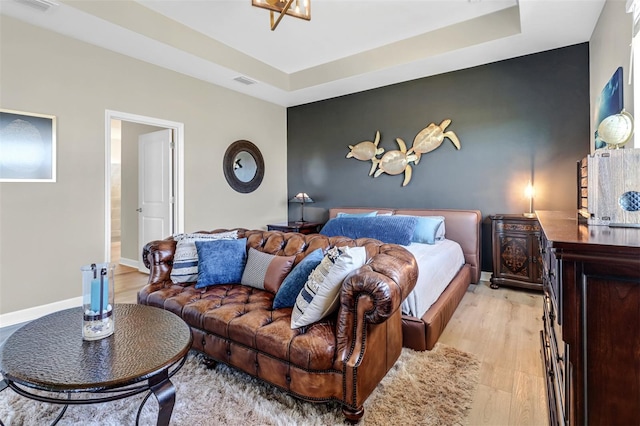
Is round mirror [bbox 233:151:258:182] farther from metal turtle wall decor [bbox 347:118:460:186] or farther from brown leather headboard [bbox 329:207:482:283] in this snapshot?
brown leather headboard [bbox 329:207:482:283]

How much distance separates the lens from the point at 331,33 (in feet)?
Answer: 12.4

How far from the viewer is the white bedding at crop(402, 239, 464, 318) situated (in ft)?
7.64

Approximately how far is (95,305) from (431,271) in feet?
Result: 7.34

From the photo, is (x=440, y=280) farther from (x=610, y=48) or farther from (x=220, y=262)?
(x=610, y=48)

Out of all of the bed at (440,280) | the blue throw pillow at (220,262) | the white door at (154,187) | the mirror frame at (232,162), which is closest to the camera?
the bed at (440,280)

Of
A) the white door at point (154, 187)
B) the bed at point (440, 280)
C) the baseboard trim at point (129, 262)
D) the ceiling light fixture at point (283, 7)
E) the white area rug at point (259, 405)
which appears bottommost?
the white area rug at point (259, 405)

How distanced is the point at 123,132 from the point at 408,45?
4.73m

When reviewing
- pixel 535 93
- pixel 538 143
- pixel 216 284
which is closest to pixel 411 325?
pixel 216 284

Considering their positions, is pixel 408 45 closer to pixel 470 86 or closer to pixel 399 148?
pixel 470 86

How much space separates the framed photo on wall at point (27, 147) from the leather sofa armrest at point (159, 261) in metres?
1.50

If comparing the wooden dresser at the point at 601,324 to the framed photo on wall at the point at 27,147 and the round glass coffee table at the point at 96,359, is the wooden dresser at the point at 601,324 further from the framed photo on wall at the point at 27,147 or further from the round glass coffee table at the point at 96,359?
the framed photo on wall at the point at 27,147

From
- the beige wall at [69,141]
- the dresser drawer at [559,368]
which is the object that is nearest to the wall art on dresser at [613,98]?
the dresser drawer at [559,368]

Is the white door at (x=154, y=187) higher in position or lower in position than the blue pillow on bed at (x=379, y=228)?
higher

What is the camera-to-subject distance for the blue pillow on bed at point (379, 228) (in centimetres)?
346
